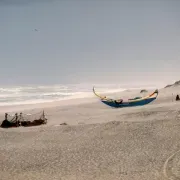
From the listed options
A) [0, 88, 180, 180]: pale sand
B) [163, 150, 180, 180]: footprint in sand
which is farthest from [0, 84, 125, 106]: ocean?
[163, 150, 180, 180]: footprint in sand

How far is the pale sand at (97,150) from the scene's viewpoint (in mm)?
16953

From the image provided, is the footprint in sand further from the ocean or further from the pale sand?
the ocean

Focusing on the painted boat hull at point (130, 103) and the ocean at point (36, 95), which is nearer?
the painted boat hull at point (130, 103)

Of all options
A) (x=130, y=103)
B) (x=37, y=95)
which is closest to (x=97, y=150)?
(x=130, y=103)

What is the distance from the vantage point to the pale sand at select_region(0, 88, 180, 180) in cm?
1695

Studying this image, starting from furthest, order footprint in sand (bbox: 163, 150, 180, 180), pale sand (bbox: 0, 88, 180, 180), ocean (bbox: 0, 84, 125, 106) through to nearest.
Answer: ocean (bbox: 0, 84, 125, 106) < pale sand (bbox: 0, 88, 180, 180) < footprint in sand (bbox: 163, 150, 180, 180)

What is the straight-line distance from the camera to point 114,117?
29438 millimetres

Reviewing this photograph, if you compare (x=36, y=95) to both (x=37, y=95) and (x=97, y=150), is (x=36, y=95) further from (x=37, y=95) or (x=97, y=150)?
(x=97, y=150)

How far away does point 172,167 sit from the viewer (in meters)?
16.9

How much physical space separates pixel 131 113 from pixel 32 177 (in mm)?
13853

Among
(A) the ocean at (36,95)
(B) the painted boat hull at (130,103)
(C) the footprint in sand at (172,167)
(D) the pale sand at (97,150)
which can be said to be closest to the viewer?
(C) the footprint in sand at (172,167)

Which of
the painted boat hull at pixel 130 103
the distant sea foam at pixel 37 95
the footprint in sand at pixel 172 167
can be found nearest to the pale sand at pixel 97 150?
the footprint in sand at pixel 172 167

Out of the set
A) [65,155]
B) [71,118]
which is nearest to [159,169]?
[65,155]

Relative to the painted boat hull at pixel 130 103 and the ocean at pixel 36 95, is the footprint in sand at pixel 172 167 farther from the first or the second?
the ocean at pixel 36 95
